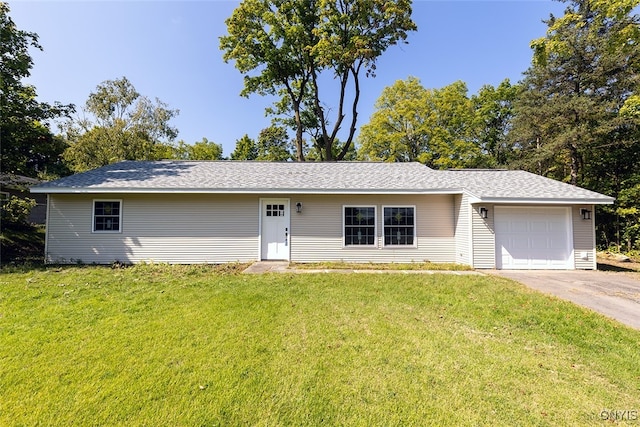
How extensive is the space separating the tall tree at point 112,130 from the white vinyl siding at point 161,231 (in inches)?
363

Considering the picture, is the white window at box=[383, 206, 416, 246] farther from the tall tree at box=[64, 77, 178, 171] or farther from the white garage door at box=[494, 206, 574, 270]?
the tall tree at box=[64, 77, 178, 171]

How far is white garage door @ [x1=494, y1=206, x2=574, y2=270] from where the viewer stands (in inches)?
341

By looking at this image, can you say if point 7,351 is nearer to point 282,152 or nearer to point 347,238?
point 347,238

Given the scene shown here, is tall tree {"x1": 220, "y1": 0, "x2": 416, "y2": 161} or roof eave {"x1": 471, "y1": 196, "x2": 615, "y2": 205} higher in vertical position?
tall tree {"x1": 220, "y1": 0, "x2": 416, "y2": 161}

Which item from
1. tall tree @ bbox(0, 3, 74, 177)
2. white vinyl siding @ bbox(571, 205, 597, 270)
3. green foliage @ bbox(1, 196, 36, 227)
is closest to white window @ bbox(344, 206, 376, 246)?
white vinyl siding @ bbox(571, 205, 597, 270)

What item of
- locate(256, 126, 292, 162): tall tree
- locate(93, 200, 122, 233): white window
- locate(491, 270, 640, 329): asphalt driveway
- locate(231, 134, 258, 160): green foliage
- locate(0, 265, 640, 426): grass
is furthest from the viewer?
locate(231, 134, 258, 160): green foliage

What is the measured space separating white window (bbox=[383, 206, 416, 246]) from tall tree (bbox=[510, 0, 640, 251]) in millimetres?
10461

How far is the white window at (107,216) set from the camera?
933cm

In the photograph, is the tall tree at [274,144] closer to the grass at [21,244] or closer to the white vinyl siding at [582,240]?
the grass at [21,244]

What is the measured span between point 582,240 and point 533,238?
1.49 m

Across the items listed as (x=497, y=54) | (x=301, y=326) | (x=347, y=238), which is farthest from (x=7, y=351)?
(x=497, y=54)

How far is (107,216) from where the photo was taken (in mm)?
9359

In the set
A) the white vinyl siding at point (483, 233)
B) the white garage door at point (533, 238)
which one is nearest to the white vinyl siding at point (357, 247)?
the white vinyl siding at point (483, 233)

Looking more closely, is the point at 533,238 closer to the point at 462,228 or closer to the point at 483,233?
the point at 483,233
